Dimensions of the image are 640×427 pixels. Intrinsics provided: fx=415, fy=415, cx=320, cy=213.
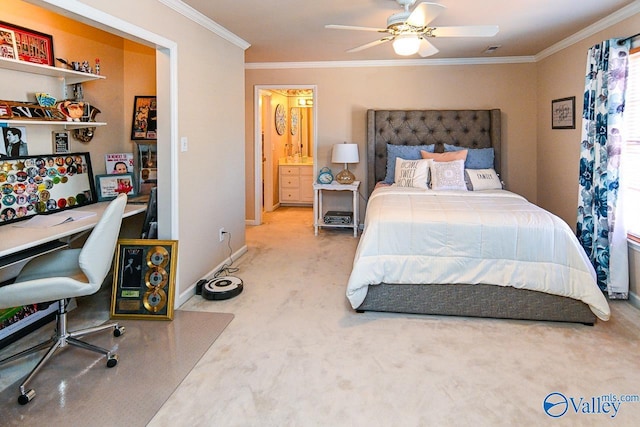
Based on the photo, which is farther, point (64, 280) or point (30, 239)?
point (30, 239)

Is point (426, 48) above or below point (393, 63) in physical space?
below

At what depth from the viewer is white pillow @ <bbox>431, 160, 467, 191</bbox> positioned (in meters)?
4.24

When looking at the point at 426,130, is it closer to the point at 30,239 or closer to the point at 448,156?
the point at 448,156

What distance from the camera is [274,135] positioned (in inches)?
282

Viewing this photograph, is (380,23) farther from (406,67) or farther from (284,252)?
(284,252)

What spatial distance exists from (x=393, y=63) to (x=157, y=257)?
12.5 feet

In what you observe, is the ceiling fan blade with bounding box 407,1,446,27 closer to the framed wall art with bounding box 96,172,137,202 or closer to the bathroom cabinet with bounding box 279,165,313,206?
the framed wall art with bounding box 96,172,137,202

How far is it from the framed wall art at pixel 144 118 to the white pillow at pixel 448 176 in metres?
2.74

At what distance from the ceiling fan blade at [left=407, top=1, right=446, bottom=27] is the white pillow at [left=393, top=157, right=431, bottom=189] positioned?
1.83m

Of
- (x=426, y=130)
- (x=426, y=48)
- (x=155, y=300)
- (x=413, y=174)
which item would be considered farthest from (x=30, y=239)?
(x=426, y=130)

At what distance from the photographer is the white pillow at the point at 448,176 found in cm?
424

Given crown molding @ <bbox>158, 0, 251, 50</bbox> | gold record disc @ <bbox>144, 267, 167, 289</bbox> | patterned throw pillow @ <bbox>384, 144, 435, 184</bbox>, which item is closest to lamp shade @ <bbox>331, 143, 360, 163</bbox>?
A: patterned throw pillow @ <bbox>384, 144, 435, 184</bbox>

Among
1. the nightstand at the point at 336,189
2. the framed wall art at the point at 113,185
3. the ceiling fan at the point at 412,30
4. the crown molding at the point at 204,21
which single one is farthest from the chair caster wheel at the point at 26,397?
the nightstand at the point at 336,189

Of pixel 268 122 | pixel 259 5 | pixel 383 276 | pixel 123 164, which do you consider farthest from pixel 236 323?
pixel 268 122
